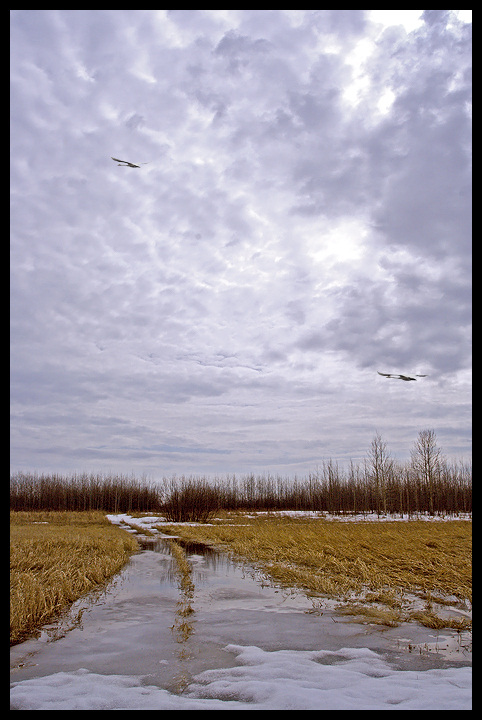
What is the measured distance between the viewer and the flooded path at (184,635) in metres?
4.68

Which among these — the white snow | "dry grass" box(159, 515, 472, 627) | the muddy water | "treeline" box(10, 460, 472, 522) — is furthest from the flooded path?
"treeline" box(10, 460, 472, 522)

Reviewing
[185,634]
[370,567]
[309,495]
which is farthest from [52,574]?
[309,495]

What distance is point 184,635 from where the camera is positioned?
588cm

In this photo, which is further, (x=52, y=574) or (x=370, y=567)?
(x=370, y=567)

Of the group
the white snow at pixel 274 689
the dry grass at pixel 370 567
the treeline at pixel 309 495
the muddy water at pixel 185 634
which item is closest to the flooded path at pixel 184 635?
the muddy water at pixel 185 634

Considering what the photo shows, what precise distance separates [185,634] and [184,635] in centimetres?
4

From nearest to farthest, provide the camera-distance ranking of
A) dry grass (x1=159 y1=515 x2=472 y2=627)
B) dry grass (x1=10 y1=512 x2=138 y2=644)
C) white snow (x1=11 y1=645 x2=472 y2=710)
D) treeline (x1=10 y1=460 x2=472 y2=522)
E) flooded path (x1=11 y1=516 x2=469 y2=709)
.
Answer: white snow (x1=11 y1=645 x2=472 y2=710) → flooded path (x1=11 y1=516 x2=469 y2=709) → dry grass (x1=10 y1=512 x2=138 y2=644) → dry grass (x1=159 y1=515 x2=472 y2=627) → treeline (x1=10 y1=460 x2=472 y2=522)

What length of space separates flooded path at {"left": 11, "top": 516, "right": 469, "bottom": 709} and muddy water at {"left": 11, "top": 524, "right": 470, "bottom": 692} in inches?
0.5

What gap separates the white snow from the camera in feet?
11.1

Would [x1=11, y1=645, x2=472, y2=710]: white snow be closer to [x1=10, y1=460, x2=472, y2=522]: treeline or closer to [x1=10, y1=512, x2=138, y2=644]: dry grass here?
[x1=10, y1=512, x2=138, y2=644]: dry grass

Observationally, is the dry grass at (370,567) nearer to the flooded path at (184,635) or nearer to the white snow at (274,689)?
the flooded path at (184,635)

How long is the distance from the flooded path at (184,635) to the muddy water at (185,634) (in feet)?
0.04

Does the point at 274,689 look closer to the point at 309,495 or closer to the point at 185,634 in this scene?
the point at 185,634

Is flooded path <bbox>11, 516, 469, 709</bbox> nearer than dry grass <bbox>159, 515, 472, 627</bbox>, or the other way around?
flooded path <bbox>11, 516, 469, 709</bbox>
